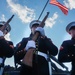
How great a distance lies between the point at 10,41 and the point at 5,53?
1.03m

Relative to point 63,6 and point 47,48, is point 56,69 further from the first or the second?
point 63,6

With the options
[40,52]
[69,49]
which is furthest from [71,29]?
[40,52]

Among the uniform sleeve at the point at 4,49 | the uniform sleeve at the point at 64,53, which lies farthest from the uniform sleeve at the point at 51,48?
the uniform sleeve at the point at 4,49

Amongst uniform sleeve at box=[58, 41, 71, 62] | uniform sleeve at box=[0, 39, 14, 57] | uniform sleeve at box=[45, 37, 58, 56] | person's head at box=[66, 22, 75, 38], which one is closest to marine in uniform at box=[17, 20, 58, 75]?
uniform sleeve at box=[45, 37, 58, 56]

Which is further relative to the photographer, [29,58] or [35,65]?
[35,65]

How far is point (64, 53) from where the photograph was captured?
532 cm

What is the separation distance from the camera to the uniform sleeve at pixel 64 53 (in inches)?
203

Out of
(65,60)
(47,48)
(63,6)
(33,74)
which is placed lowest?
(33,74)

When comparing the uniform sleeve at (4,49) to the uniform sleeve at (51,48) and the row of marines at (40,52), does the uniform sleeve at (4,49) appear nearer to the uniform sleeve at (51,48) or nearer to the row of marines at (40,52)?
the row of marines at (40,52)

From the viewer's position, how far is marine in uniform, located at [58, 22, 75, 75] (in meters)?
5.15

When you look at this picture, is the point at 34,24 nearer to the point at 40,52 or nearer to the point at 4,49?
the point at 40,52

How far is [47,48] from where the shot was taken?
544 centimetres

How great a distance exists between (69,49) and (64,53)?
0.27 m

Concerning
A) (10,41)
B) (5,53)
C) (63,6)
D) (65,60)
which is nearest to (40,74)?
(65,60)
